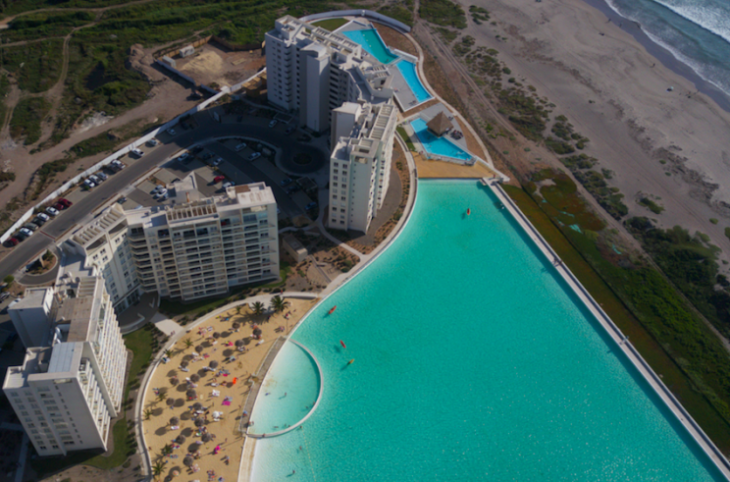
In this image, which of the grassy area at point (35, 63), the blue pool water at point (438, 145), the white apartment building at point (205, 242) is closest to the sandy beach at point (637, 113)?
the blue pool water at point (438, 145)

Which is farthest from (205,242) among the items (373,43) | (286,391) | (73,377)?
(373,43)

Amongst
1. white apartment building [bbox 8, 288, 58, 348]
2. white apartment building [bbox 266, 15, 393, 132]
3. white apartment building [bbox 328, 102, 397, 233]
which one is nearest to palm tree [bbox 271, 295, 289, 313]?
white apartment building [bbox 328, 102, 397, 233]

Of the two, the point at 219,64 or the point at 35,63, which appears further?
the point at 219,64

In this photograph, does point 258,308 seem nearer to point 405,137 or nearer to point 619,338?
point 405,137

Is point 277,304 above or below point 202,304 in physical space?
above

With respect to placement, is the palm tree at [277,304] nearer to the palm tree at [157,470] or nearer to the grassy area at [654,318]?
the palm tree at [157,470]

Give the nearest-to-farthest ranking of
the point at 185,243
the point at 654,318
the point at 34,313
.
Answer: the point at 34,313 < the point at 185,243 < the point at 654,318

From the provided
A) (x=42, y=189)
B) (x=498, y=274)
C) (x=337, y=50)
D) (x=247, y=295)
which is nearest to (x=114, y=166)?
(x=42, y=189)
